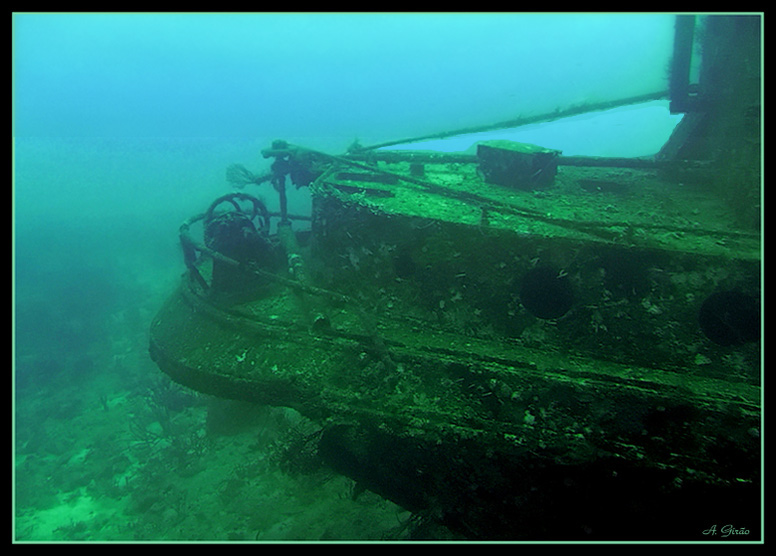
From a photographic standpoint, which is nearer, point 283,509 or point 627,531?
point 627,531

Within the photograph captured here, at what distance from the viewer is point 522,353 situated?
11.6 feet

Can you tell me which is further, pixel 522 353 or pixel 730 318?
pixel 522 353

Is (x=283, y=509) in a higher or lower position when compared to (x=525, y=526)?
lower

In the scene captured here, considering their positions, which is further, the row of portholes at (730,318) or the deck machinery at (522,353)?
the row of portholes at (730,318)

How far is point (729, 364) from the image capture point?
3109 millimetres

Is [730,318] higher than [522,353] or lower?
higher

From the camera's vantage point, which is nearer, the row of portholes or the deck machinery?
the deck machinery

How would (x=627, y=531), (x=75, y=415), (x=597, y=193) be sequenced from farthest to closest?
1. (x=75, y=415)
2. (x=597, y=193)
3. (x=627, y=531)

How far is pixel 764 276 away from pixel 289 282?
4.61 metres

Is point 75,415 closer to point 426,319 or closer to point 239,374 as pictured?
point 239,374

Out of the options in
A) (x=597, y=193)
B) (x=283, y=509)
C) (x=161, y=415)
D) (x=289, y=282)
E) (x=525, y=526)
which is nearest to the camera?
(x=525, y=526)

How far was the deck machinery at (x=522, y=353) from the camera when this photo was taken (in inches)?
109

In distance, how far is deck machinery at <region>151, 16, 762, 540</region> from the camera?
277 cm

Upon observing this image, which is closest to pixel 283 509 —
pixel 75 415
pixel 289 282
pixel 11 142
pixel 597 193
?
pixel 289 282
